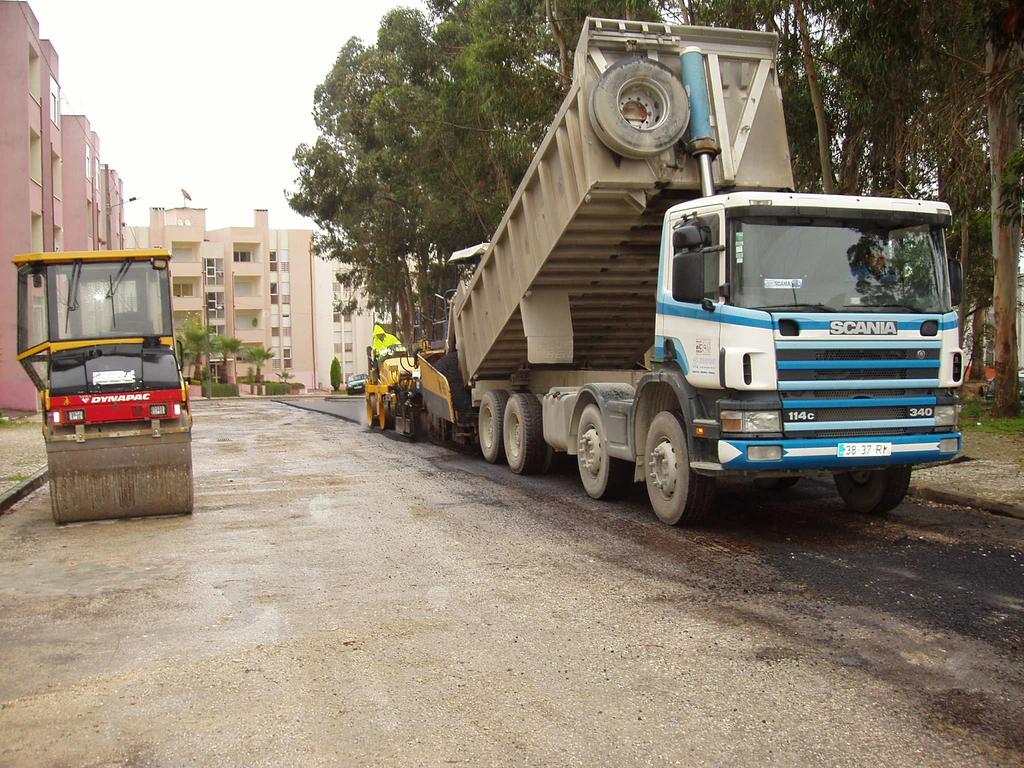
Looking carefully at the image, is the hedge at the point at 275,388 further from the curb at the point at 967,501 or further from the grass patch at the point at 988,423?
the curb at the point at 967,501

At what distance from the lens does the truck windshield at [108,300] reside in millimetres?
10656

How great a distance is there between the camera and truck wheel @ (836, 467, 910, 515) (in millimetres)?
8938

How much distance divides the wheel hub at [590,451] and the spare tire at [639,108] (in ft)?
9.81

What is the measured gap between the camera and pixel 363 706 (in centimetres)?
453

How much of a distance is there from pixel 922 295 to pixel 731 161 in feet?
7.51

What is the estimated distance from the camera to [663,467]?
885cm

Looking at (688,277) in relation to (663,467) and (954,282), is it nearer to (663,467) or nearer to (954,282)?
(663,467)

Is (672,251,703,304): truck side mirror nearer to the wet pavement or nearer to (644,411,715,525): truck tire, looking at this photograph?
(644,411,715,525): truck tire

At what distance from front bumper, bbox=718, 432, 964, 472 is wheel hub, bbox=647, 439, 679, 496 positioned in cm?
94

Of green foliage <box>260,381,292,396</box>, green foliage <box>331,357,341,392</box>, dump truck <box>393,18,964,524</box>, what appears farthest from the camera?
green foliage <box>331,357,341,392</box>

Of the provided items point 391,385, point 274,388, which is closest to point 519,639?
point 391,385

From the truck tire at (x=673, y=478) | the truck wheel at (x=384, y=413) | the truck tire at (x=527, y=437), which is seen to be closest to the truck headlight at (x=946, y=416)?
the truck tire at (x=673, y=478)

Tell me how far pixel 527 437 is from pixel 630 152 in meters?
4.63

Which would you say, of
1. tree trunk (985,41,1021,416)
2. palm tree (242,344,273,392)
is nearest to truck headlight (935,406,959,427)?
tree trunk (985,41,1021,416)
